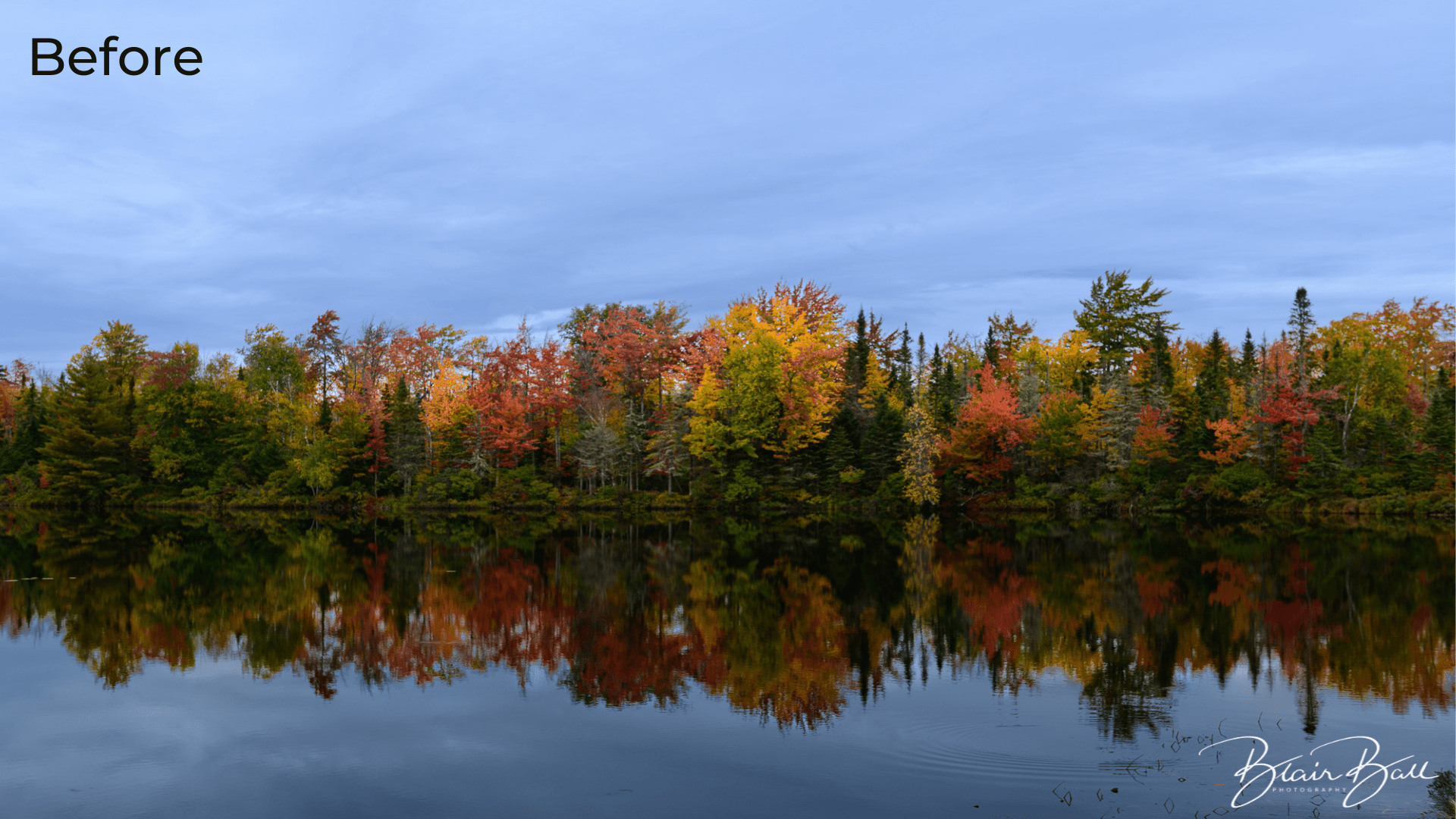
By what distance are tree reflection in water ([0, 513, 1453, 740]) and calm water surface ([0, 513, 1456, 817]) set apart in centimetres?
9

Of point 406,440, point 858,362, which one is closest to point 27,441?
point 406,440

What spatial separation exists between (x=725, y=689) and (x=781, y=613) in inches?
193

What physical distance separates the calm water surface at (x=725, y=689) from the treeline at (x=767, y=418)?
22.1 meters

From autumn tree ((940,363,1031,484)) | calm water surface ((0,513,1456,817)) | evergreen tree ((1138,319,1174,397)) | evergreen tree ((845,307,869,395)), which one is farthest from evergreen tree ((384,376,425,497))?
evergreen tree ((1138,319,1174,397))

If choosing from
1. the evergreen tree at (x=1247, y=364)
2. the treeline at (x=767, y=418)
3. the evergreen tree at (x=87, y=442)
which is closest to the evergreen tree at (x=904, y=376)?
the treeline at (x=767, y=418)

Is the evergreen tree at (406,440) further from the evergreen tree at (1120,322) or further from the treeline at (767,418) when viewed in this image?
the evergreen tree at (1120,322)

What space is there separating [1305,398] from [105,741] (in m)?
46.5

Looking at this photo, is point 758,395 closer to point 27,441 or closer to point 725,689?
point 725,689

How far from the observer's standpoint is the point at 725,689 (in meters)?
10.7

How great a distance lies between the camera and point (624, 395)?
5644 cm

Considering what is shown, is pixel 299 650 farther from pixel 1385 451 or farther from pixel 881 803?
pixel 1385 451

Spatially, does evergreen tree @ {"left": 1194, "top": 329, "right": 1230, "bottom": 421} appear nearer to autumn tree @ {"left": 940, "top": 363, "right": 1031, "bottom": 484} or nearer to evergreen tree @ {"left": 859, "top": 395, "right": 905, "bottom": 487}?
autumn tree @ {"left": 940, "top": 363, "right": 1031, "bottom": 484}

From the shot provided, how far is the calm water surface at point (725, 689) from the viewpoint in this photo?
7664mm

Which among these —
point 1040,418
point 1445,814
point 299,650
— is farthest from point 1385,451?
point 299,650
